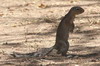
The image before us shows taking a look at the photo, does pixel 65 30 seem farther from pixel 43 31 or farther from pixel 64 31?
pixel 43 31

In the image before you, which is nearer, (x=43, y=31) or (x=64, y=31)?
(x=64, y=31)

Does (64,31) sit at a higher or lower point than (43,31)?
higher

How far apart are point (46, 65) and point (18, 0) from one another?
762cm

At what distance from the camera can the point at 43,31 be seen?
10508 millimetres

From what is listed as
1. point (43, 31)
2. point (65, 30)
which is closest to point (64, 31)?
point (65, 30)

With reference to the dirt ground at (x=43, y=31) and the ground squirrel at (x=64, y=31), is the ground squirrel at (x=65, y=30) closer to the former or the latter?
the ground squirrel at (x=64, y=31)

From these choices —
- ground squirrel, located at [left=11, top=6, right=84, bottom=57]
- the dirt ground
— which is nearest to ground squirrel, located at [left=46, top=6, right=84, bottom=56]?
ground squirrel, located at [left=11, top=6, right=84, bottom=57]

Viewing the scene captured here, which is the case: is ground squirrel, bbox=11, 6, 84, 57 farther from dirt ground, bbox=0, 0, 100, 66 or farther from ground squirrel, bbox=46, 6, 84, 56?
dirt ground, bbox=0, 0, 100, 66

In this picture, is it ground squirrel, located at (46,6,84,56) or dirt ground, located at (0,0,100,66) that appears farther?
ground squirrel, located at (46,6,84,56)

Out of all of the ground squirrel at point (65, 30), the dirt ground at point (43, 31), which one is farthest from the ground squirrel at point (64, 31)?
the dirt ground at point (43, 31)

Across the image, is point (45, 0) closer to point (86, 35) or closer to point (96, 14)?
point (96, 14)

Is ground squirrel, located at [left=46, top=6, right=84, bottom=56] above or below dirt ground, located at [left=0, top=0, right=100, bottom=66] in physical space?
above

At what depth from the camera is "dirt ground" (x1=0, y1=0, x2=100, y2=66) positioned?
7629 mm

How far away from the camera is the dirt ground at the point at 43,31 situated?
7.63m
